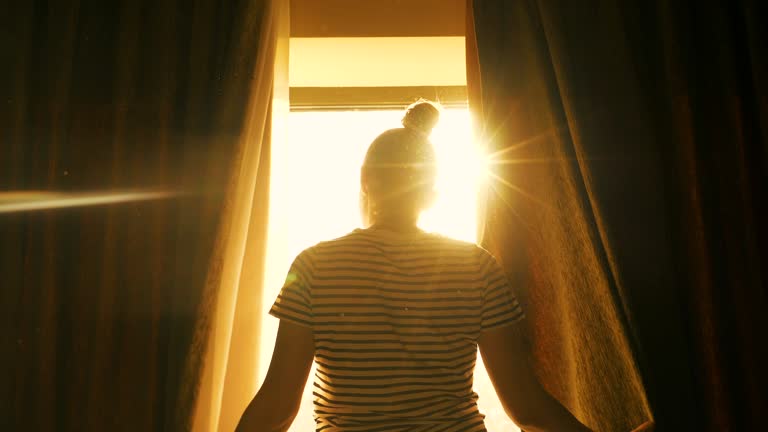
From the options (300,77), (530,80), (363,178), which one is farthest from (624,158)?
(300,77)

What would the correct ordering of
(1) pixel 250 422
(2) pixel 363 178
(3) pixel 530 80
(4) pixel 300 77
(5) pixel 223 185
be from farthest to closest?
(4) pixel 300 77 → (3) pixel 530 80 → (5) pixel 223 185 → (2) pixel 363 178 → (1) pixel 250 422

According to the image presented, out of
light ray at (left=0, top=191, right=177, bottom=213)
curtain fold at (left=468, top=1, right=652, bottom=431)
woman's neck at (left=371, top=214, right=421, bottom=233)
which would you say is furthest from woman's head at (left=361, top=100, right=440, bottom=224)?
light ray at (left=0, top=191, right=177, bottom=213)

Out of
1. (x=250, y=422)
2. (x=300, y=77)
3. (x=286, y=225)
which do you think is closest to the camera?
(x=250, y=422)

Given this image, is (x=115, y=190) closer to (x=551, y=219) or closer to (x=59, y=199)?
(x=59, y=199)

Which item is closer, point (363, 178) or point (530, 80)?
point (363, 178)

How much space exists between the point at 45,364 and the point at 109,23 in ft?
3.11

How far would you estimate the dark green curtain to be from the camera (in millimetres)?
1145

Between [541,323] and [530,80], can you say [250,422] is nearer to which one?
[541,323]

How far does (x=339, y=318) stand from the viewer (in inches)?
35.4

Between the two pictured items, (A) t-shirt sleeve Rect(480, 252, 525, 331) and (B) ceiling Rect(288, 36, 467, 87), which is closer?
(A) t-shirt sleeve Rect(480, 252, 525, 331)

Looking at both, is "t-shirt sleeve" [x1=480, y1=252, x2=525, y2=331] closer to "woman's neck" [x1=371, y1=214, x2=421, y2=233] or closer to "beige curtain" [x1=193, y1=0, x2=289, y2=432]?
"woman's neck" [x1=371, y1=214, x2=421, y2=233]

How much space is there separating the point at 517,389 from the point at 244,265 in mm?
779

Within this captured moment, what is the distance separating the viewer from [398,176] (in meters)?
1.02

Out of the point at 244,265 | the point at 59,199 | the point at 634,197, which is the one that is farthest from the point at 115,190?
the point at 634,197
